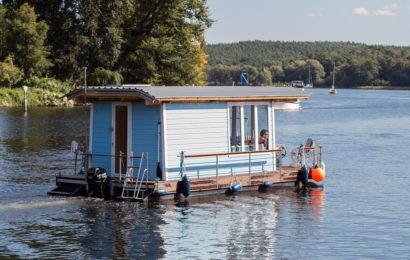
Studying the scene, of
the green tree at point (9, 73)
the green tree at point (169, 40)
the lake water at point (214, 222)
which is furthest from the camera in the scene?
the green tree at point (9, 73)

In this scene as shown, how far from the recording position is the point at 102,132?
27406 millimetres

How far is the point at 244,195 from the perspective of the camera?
91.9 feet

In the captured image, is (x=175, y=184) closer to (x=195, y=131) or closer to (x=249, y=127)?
(x=195, y=131)

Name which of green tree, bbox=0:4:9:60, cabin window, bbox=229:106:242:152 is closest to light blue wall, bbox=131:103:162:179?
cabin window, bbox=229:106:242:152

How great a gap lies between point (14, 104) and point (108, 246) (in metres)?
61.7

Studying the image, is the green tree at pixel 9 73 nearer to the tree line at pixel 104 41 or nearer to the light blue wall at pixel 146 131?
the tree line at pixel 104 41

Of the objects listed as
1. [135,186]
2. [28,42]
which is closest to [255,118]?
[135,186]

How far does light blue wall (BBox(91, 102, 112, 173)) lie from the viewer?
2719 centimetres

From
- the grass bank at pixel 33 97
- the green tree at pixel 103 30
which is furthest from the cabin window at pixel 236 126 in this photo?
the grass bank at pixel 33 97

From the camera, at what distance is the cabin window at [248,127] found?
2880cm

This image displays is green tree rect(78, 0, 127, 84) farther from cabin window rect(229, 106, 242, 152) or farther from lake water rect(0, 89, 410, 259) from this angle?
cabin window rect(229, 106, 242, 152)

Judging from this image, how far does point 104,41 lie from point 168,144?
56.5 meters

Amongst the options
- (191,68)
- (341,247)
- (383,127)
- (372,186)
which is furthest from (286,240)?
(191,68)

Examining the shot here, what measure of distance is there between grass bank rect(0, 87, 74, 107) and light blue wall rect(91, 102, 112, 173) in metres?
Result: 53.2
